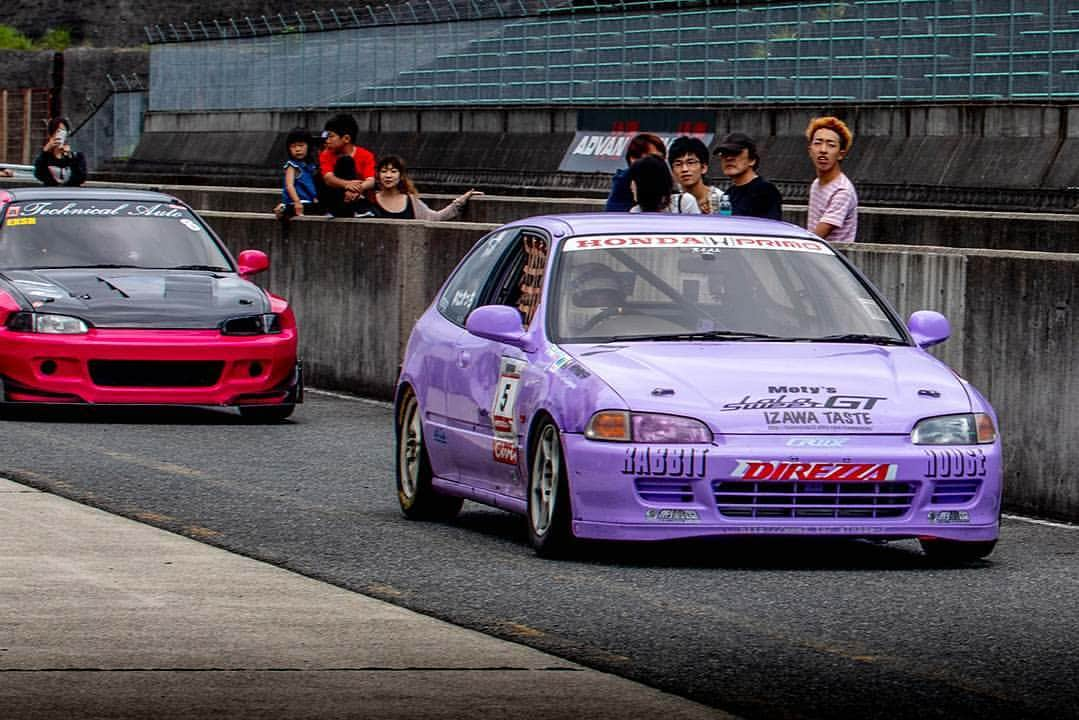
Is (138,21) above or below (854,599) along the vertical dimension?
above

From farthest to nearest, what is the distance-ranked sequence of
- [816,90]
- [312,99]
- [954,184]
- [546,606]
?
[312,99] → [816,90] → [954,184] → [546,606]

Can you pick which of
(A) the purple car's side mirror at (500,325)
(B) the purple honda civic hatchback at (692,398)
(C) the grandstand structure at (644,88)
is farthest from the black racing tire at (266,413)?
(C) the grandstand structure at (644,88)

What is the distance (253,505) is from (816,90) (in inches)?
902

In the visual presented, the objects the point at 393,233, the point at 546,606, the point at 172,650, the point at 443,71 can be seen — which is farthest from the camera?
the point at 443,71

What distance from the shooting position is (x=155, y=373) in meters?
15.8

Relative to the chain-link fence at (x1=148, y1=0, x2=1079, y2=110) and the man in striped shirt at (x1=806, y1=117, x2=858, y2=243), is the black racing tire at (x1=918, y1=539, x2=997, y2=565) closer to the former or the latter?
the man in striped shirt at (x1=806, y1=117, x2=858, y2=243)

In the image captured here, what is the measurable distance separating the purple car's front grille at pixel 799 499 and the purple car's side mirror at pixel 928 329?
3.83ft

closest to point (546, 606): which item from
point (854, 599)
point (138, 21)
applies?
point (854, 599)

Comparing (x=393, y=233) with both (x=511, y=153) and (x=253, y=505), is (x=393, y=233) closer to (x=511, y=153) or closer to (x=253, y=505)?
(x=253, y=505)

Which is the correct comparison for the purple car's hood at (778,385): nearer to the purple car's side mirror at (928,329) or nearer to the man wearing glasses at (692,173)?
the purple car's side mirror at (928,329)

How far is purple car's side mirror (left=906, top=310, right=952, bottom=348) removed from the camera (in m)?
10.4

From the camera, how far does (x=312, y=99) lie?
51656mm

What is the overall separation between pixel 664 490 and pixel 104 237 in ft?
27.8

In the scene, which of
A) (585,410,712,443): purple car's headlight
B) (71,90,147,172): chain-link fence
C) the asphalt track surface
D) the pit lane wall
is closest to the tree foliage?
(71,90,147,172): chain-link fence
